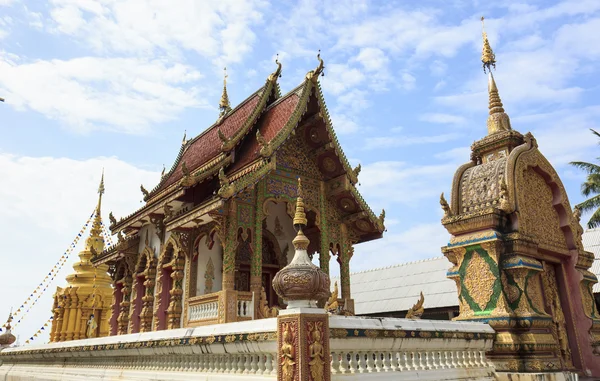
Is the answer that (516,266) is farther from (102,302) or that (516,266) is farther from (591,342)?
(102,302)

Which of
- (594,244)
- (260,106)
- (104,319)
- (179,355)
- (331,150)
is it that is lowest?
(179,355)

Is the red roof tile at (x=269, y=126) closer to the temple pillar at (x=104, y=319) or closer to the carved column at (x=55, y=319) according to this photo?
the temple pillar at (x=104, y=319)

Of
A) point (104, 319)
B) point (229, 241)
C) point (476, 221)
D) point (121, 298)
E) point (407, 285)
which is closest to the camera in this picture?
point (476, 221)

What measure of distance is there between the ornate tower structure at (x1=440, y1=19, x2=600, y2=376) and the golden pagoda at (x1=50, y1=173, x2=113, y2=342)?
62.4 ft

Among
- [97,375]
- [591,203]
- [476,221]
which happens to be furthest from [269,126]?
[591,203]

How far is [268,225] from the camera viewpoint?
13.5m

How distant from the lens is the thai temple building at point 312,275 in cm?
428

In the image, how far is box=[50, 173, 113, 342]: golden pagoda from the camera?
22078 mm

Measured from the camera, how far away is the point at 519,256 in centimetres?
615

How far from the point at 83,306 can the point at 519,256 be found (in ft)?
69.9

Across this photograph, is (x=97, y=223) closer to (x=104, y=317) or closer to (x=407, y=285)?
(x=104, y=317)

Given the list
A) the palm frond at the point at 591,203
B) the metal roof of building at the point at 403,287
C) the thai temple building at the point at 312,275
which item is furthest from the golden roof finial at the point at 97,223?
the palm frond at the point at 591,203

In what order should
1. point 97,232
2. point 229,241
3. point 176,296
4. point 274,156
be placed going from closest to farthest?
point 229,241 → point 274,156 → point 176,296 → point 97,232

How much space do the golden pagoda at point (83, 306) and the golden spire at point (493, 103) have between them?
62.1ft
